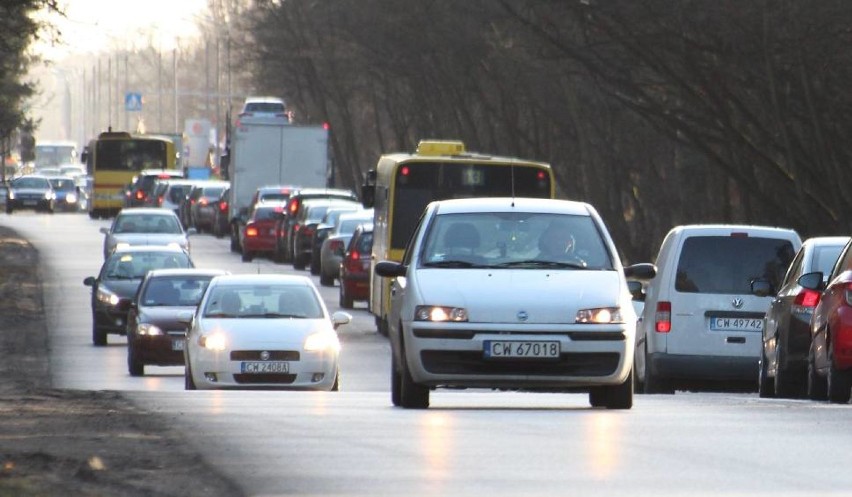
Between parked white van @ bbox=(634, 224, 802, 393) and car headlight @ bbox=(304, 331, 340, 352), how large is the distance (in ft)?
10.3

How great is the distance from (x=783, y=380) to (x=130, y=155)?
69.9 meters

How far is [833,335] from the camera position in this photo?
17.2 metres

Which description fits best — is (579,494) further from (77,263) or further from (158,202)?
(158,202)

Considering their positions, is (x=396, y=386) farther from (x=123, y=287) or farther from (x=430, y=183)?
(x=123, y=287)

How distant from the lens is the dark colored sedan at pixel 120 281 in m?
33.8

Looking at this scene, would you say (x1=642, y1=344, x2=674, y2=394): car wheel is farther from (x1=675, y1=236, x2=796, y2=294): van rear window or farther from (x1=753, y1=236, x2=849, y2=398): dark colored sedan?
(x1=753, y1=236, x2=849, y2=398): dark colored sedan

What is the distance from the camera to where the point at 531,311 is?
1534 cm

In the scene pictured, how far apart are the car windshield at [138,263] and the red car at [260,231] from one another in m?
20.7

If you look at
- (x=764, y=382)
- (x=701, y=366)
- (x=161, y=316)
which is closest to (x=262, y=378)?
(x=701, y=366)

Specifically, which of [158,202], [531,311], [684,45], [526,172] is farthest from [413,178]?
[158,202]

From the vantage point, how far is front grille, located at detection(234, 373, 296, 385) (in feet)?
75.0

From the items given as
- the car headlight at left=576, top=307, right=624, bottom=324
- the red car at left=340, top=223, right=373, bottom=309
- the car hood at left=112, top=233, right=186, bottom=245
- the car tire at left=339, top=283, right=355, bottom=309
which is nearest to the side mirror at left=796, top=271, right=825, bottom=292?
the car headlight at left=576, top=307, right=624, bottom=324

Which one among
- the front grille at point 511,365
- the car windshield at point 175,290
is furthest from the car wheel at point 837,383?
the car windshield at point 175,290

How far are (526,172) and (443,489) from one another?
20764mm
